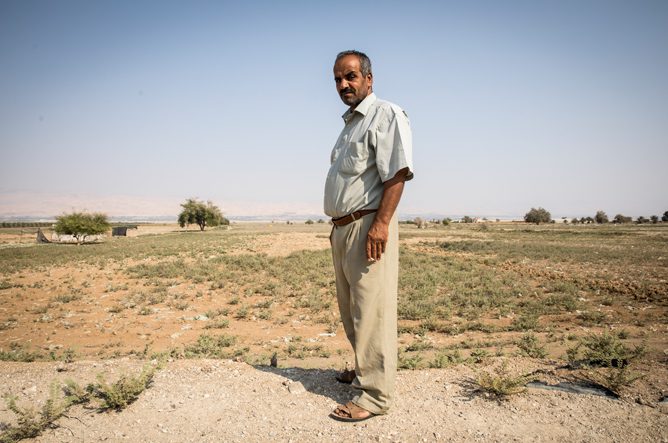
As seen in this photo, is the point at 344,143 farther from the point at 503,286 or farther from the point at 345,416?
the point at 503,286

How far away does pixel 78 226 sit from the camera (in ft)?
111

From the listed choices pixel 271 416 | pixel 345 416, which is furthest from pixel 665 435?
pixel 271 416

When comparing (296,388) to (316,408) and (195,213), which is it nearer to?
(316,408)

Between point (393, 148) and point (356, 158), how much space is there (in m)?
0.27

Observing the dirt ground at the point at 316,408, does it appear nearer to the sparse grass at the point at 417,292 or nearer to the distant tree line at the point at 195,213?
the sparse grass at the point at 417,292

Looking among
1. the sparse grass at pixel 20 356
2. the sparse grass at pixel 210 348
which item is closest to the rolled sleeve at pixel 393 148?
the sparse grass at pixel 210 348

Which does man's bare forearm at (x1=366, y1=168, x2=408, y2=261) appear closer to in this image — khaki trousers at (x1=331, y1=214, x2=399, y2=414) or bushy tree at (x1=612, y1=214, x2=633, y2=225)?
khaki trousers at (x1=331, y1=214, x2=399, y2=414)

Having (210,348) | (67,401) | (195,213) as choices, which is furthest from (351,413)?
(195,213)

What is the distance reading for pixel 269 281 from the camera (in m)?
12.6

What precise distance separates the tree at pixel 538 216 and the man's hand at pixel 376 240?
87780mm

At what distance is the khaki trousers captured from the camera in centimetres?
264

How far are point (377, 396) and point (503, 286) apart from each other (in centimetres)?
1027

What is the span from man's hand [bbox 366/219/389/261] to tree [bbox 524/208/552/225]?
288 ft

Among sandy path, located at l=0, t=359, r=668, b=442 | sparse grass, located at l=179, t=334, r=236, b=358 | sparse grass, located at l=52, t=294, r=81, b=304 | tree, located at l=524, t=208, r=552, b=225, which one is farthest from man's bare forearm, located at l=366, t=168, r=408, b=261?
tree, located at l=524, t=208, r=552, b=225
